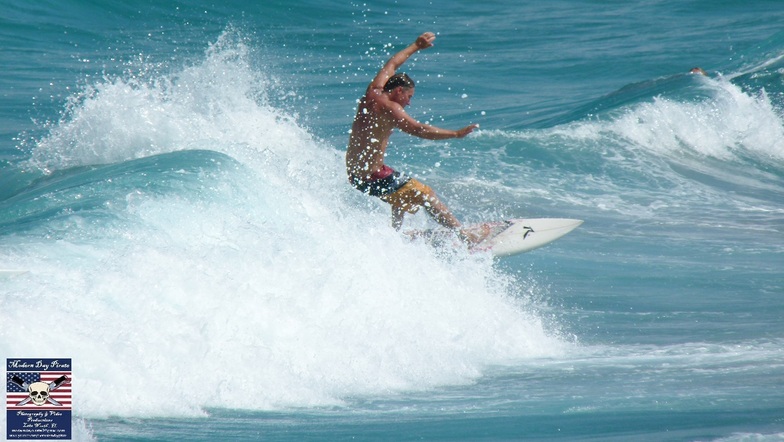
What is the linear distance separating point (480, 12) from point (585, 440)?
73.8 ft

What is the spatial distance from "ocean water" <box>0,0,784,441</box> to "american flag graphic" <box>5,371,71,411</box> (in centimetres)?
10

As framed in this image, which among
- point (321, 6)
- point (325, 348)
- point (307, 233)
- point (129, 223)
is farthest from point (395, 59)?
point (321, 6)

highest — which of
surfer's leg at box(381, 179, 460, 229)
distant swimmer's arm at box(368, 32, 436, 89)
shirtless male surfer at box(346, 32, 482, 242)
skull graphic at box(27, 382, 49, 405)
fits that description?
distant swimmer's arm at box(368, 32, 436, 89)

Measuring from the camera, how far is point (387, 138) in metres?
7.34

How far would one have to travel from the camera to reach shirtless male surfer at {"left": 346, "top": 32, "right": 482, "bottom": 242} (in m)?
7.10

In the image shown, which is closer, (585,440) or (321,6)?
(585,440)

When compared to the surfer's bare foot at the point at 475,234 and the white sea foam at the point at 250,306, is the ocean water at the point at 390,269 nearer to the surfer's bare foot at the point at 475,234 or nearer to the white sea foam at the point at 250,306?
the white sea foam at the point at 250,306

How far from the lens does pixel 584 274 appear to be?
25.8 feet

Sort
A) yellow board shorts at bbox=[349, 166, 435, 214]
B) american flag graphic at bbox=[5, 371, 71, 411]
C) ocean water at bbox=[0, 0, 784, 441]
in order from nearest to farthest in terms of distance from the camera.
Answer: american flag graphic at bbox=[5, 371, 71, 411] → ocean water at bbox=[0, 0, 784, 441] → yellow board shorts at bbox=[349, 166, 435, 214]

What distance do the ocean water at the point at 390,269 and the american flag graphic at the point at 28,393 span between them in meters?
0.10

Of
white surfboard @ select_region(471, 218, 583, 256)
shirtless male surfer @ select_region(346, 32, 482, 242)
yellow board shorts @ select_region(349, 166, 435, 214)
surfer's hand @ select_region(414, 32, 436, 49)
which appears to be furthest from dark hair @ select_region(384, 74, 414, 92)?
white surfboard @ select_region(471, 218, 583, 256)

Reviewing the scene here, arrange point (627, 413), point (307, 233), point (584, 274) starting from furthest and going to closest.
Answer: point (584, 274)
point (307, 233)
point (627, 413)

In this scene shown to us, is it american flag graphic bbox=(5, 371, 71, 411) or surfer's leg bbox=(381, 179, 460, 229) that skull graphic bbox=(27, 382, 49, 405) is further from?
surfer's leg bbox=(381, 179, 460, 229)

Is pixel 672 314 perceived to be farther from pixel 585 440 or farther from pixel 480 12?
pixel 480 12
